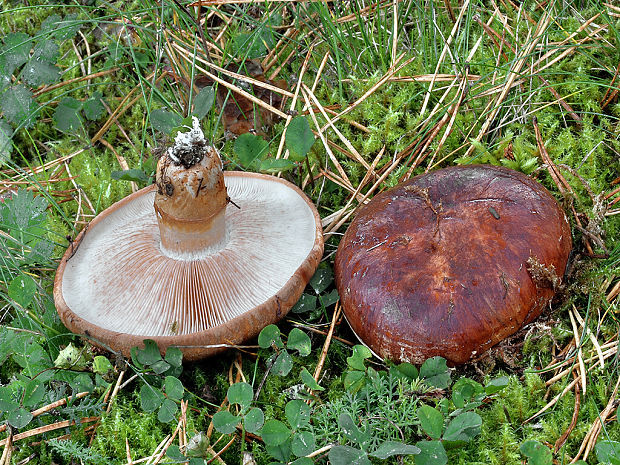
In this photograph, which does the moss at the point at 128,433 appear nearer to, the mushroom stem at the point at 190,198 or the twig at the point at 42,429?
the twig at the point at 42,429

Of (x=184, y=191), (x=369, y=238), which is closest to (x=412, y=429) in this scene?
(x=369, y=238)

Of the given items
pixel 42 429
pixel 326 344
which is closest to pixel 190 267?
pixel 326 344

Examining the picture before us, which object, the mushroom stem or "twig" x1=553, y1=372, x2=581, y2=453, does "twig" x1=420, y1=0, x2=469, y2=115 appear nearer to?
the mushroom stem

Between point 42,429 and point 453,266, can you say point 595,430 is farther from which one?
point 42,429

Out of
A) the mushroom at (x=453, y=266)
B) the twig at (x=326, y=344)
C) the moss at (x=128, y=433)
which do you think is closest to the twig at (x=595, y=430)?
the mushroom at (x=453, y=266)

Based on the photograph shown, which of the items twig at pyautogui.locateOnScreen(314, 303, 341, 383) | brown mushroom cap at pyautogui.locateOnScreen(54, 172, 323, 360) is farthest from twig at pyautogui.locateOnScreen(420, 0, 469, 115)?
twig at pyautogui.locateOnScreen(314, 303, 341, 383)
